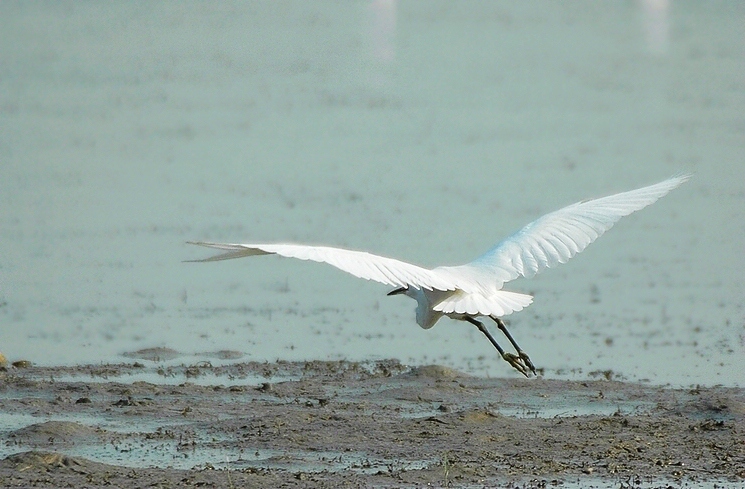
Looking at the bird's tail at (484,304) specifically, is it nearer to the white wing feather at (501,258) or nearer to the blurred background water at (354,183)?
the white wing feather at (501,258)

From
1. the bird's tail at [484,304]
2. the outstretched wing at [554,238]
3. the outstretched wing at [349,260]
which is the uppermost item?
the outstretched wing at [554,238]

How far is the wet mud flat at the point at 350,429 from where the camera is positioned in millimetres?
7863

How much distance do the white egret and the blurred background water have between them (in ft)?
7.71

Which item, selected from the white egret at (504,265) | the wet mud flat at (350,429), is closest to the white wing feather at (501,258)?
the white egret at (504,265)

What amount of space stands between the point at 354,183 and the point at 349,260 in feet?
35.1

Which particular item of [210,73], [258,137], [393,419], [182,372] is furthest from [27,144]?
[393,419]

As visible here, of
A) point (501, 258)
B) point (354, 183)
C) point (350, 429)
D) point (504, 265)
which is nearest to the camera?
point (504, 265)

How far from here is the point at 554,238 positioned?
8.32 m

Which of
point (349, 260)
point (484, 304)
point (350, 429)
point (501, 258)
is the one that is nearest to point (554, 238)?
point (501, 258)

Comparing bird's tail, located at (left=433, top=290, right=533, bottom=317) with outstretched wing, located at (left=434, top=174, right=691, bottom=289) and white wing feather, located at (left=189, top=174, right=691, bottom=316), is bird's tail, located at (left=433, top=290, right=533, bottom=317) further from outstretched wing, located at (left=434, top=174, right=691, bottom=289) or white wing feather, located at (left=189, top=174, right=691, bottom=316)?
outstretched wing, located at (left=434, top=174, right=691, bottom=289)

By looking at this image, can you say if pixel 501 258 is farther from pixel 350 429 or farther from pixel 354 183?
pixel 354 183

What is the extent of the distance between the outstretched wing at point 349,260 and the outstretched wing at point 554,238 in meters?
0.79

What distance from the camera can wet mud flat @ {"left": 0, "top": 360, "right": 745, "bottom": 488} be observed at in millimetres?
7863

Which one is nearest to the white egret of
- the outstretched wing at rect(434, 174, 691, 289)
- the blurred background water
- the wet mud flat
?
the outstretched wing at rect(434, 174, 691, 289)
